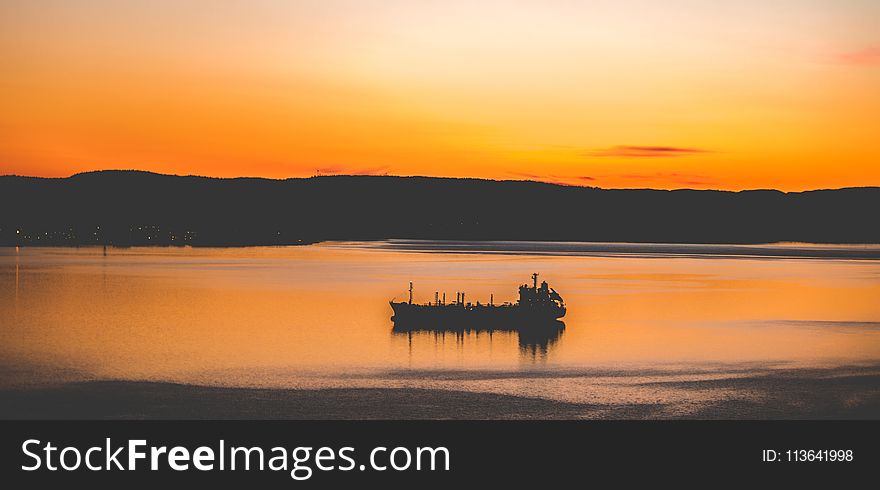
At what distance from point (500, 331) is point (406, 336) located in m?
8.25

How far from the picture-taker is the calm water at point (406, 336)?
165ft

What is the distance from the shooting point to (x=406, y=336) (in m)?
68.7

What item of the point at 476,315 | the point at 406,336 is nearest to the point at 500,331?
the point at 476,315

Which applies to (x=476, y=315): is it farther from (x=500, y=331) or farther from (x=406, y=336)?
(x=406, y=336)

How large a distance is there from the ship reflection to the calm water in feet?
1.78

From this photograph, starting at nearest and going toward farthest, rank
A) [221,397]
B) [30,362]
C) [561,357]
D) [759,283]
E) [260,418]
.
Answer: [260,418], [221,397], [30,362], [561,357], [759,283]

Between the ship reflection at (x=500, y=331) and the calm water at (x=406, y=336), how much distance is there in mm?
544

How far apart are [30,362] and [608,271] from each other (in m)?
124

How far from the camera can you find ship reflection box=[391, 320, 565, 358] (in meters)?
67.2

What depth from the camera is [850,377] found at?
50.1m

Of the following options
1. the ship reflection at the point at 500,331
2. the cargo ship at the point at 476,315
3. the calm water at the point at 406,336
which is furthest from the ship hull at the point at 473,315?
the calm water at the point at 406,336

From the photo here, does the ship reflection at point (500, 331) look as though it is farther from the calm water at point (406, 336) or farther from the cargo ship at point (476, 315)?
the calm water at point (406, 336)
